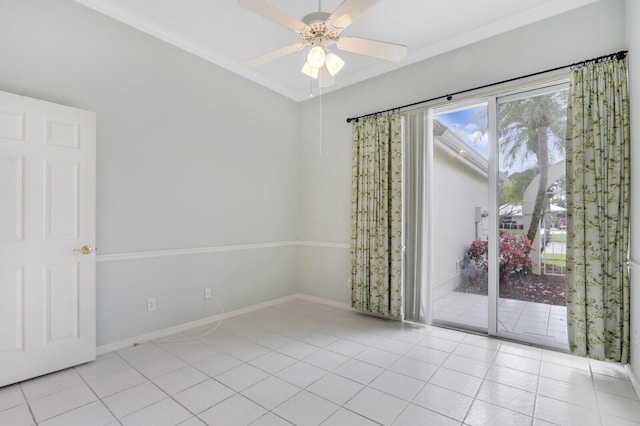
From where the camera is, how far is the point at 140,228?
3006 millimetres

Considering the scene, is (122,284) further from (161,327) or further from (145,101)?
(145,101)

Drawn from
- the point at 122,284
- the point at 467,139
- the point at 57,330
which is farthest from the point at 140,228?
the point at 467,139

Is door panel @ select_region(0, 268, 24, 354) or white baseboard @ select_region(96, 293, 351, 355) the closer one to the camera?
door panel @ select_region(0, 268, 24, 354)

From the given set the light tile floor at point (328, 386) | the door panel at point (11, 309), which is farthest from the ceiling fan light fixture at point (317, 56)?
the door panel at point (11, 309)

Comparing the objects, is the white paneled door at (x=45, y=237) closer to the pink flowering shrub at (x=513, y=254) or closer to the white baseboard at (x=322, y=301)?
the white baseboard at (x=322, y=301)

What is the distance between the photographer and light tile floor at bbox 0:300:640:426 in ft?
6.20

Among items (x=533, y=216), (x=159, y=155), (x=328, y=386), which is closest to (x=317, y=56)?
(x=159, y=155)

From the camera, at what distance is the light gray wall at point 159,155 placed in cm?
255

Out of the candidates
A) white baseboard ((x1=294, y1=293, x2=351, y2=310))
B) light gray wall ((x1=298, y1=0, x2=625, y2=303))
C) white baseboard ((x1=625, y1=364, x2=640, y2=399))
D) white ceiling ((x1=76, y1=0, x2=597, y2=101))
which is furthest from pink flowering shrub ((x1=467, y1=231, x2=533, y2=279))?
white ceiling ((x1=76, y1=0, x2=597, y2=101))

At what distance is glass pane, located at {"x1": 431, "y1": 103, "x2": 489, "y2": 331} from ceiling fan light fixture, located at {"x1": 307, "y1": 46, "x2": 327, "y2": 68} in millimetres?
1866

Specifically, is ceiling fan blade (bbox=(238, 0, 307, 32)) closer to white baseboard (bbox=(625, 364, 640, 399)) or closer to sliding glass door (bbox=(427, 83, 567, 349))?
sliding glass door (bbox=(427, 83, 567, 349))

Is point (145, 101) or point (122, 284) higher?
point (145, 101)

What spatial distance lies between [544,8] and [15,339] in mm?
5054

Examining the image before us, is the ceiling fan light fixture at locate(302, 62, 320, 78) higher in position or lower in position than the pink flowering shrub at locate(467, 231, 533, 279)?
higher
